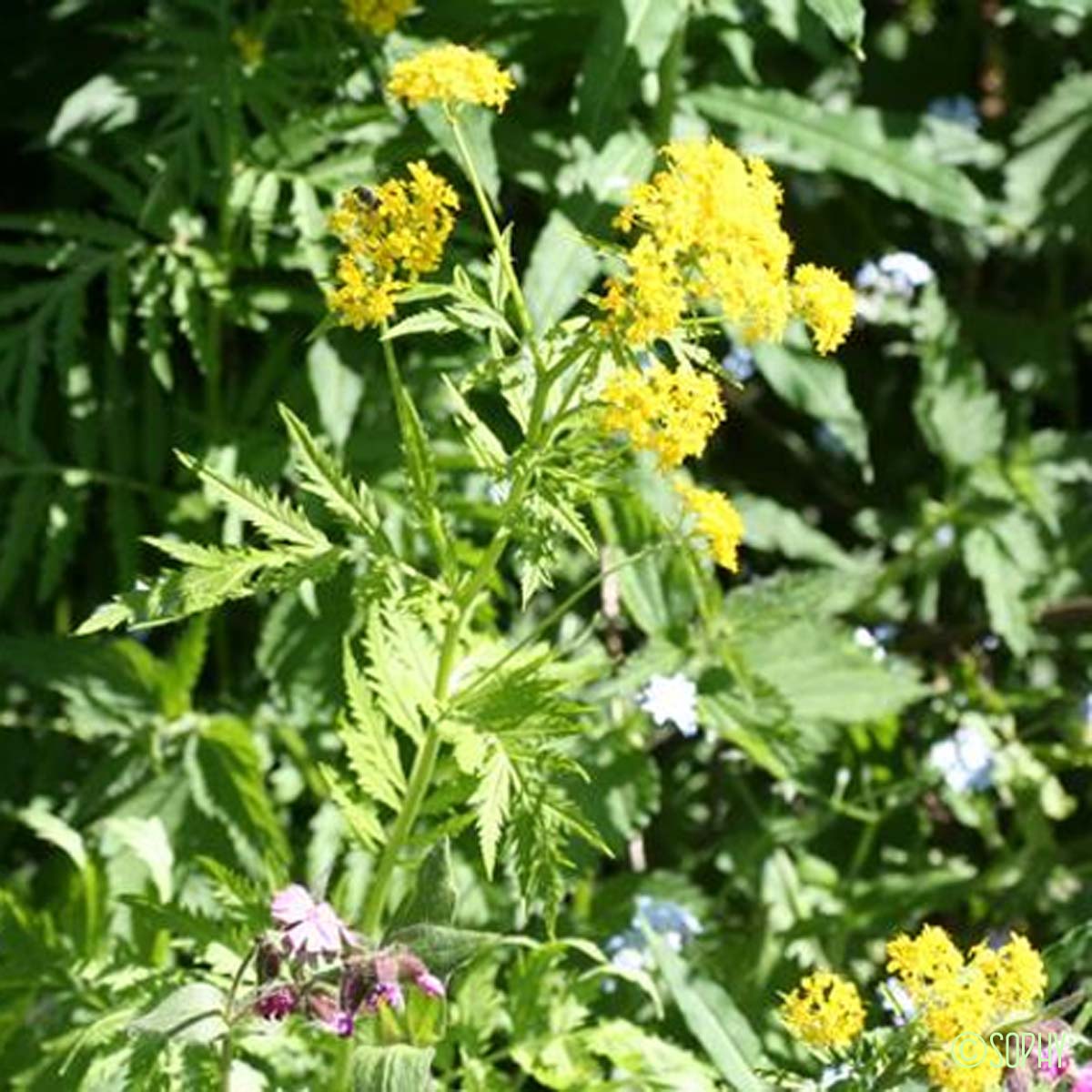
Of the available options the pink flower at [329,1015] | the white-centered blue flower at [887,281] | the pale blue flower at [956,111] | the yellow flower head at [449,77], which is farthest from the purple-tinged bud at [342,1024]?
the pale blue flower at [956,111]

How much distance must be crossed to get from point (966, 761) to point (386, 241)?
155 centimetres

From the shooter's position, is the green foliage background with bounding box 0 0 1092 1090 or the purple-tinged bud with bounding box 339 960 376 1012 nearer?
the purple-tinged bud with bounding box 339 960 376 1012

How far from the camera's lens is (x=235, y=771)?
3311 millimetres

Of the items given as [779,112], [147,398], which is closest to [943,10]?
[779,112]

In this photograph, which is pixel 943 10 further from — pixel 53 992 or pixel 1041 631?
pixel 53 992

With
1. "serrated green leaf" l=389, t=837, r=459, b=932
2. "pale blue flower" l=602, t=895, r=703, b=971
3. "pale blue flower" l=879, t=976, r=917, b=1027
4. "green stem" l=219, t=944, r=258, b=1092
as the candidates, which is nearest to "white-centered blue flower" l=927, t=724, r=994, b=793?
"pale blue flower" l=602, t=895, r=703, b=971

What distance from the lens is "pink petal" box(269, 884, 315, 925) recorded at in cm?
243

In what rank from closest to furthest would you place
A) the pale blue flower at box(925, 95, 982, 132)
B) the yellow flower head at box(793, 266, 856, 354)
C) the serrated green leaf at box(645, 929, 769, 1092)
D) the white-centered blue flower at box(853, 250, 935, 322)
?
1. the yellow flower head at box(793, 266, 856, 354)
2. the serrated green leaf at box(645, 929, 769, 1092)
3. the white-centered blue flower at box(853, 250, 935, 322)
4. the pale blue flower at box(925, 95, 982, 132)

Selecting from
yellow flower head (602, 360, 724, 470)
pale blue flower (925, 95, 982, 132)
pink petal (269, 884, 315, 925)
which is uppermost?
yellow flower head (602, 360, 724, 470)

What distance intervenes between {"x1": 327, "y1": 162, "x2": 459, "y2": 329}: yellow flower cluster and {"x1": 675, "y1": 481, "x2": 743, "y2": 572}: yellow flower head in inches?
14.3

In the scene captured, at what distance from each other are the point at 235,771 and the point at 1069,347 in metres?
1.88

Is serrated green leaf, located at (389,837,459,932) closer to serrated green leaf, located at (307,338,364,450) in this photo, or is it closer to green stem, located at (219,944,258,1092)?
green stem, located at (219,944,258,1092)

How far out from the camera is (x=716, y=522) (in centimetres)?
246

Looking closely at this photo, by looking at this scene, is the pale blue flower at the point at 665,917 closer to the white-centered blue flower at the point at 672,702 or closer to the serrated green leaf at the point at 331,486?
the white-centered blue flower at the point at 672,702
